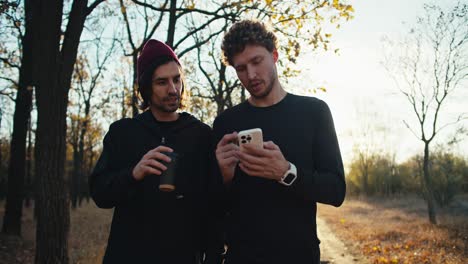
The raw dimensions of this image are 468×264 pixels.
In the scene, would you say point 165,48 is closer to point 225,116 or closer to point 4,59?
point 225,116

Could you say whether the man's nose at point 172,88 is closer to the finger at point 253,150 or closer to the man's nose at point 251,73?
the man's nose at point 251,73

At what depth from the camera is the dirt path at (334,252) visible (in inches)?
375

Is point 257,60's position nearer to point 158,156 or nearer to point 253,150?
point 253,150

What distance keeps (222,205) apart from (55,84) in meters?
4.26

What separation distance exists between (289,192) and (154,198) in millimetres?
979

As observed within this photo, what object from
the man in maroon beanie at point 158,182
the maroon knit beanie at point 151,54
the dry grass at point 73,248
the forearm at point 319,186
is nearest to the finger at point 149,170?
the man in maroon beanie at point 158,182

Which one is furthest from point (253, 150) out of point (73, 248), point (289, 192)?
point (73, 248)

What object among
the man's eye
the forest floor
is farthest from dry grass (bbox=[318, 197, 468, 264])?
the man's eye

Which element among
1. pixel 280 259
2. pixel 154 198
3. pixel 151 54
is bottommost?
pixel 280 259

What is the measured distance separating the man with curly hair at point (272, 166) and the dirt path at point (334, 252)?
25.1 feet

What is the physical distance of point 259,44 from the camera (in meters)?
2.55

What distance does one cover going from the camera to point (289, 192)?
228cm

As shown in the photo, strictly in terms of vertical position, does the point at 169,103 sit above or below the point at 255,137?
above

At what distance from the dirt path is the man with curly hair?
25.1 feet
